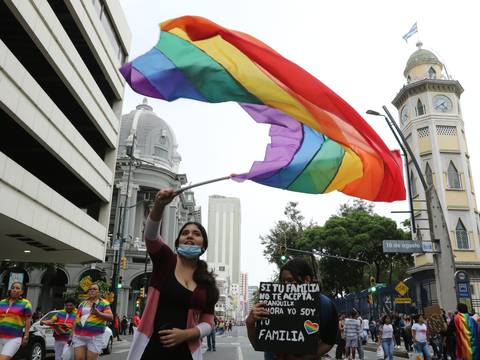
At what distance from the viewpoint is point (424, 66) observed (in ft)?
112

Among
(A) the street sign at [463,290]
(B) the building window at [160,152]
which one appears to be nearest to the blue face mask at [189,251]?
(A) the street sign at [463,290]

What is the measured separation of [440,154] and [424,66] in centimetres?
671

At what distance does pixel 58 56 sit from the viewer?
2089 cm

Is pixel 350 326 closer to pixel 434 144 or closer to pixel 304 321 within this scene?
pixel 304 321

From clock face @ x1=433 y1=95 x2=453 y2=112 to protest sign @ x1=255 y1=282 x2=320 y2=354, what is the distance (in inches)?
1299

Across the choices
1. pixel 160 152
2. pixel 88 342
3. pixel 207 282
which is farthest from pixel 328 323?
pixel 160 152

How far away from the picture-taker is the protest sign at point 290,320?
3.82m

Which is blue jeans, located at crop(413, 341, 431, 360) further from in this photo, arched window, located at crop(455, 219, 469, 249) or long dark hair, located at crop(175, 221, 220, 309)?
arched window, located at crop(455, 219, 469, 249)

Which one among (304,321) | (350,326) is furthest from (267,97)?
(350,326)

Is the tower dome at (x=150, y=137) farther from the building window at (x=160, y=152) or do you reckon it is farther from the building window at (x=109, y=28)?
the building window at (x=109, y=28)

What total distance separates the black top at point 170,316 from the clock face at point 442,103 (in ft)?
111

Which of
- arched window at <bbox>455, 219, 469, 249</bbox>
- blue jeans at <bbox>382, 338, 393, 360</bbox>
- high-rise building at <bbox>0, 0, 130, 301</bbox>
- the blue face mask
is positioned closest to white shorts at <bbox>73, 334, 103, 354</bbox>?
the blue face mask

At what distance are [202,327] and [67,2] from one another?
873 inches

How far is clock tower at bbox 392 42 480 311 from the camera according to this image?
31.0m
